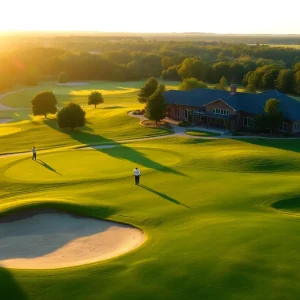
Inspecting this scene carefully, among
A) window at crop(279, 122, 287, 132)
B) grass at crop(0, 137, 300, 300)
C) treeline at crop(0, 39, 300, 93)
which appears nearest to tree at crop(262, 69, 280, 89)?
treeline at crop(0, 39, 300, 93)

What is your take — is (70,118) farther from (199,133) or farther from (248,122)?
(248,122)

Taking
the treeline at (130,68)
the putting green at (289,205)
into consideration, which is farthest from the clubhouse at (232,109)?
the treeline at (130,68)

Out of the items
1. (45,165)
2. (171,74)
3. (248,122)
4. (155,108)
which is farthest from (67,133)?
(171,74)

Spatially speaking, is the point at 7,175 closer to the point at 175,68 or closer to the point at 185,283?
the point at 185,283

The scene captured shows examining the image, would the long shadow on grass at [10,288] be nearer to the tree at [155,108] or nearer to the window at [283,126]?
the window at [283,126]

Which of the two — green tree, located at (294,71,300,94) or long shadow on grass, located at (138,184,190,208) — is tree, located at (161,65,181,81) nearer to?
green tree, located at (294,71,300,94)

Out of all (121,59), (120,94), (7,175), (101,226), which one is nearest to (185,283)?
(101,226)

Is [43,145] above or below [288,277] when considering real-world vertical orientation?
below
